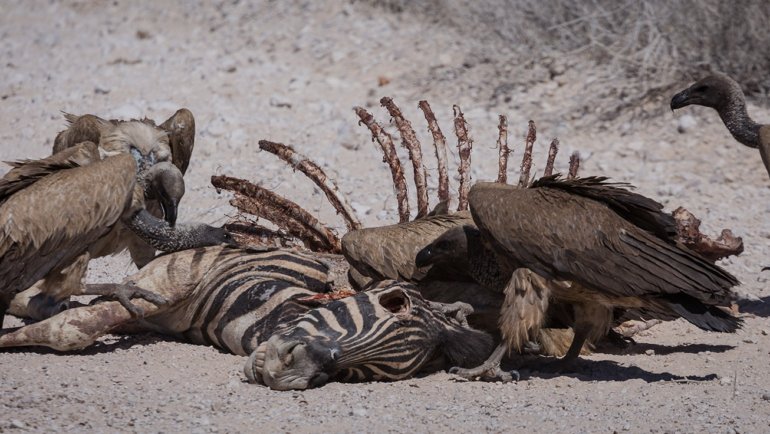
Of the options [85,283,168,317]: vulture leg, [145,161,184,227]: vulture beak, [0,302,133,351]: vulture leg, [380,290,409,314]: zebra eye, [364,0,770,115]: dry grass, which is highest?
[364,0,770,115]: dry grass

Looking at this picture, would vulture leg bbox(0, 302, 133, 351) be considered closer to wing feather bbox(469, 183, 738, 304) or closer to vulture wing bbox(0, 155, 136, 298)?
vulture wing bbox(0, 155, 136, 298)

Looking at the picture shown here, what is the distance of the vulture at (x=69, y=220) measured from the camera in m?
5.97

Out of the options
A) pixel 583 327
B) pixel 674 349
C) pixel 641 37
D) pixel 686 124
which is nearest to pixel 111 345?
pixel 583 327

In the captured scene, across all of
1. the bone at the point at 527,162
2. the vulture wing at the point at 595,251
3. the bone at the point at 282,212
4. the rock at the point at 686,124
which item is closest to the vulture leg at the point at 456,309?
the vulture wing at the point at 595,251

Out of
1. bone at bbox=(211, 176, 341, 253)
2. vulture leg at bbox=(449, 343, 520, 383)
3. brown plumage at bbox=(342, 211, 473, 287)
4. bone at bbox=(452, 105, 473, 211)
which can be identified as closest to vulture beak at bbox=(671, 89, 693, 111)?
bone at bbox=(452, 105, 473, 211)

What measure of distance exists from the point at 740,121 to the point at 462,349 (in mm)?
3579

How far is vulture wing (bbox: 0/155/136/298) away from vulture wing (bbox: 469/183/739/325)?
6.75 ft

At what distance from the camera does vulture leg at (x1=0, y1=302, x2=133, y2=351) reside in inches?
232

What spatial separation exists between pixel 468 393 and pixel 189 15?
1062 cm

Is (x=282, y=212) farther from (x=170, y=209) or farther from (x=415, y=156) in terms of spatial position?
(x=415, y=156)

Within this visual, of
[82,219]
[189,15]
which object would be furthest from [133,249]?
[189,15]

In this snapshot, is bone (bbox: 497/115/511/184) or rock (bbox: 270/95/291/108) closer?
bone (bbox: 497/115/511/184)

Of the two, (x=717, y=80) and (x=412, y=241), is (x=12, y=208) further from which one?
(x=717, y=80)

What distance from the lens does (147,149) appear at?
7039 millimetres
